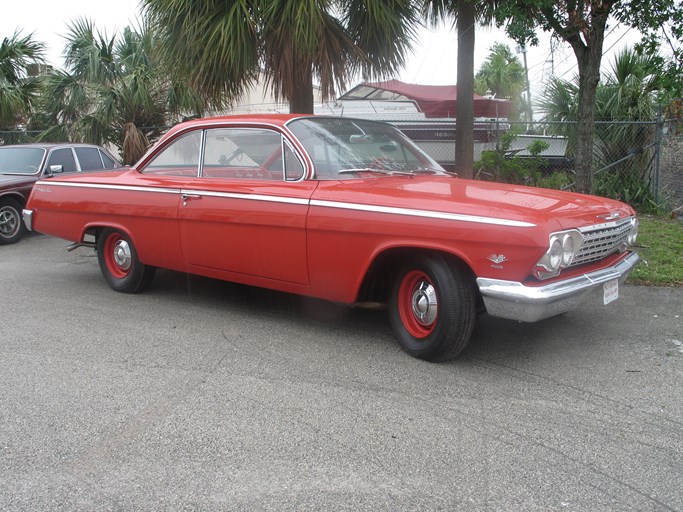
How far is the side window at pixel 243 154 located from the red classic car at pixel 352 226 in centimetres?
1

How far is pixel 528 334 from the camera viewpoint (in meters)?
4.89

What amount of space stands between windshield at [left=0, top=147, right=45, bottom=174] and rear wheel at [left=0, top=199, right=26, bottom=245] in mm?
573

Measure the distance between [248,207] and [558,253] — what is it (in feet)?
7.40

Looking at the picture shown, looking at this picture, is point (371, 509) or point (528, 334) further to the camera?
point (528, 334)

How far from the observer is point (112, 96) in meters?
12.7

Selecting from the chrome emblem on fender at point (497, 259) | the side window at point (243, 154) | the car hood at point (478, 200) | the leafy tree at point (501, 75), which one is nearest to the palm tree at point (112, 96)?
the side window at point (243, 154)

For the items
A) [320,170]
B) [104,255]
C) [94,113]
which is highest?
[94,113]

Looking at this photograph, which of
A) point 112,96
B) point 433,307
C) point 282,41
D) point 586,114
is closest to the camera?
point 433,307

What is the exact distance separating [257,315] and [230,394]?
1.67m

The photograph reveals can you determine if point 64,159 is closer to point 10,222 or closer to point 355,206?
point 10,222

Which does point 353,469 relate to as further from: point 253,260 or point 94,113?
point 94,113

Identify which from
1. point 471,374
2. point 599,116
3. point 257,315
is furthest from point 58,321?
point 599,116

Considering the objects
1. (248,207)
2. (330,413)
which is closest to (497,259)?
(330,413)

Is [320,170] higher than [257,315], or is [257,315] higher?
[320,170]
